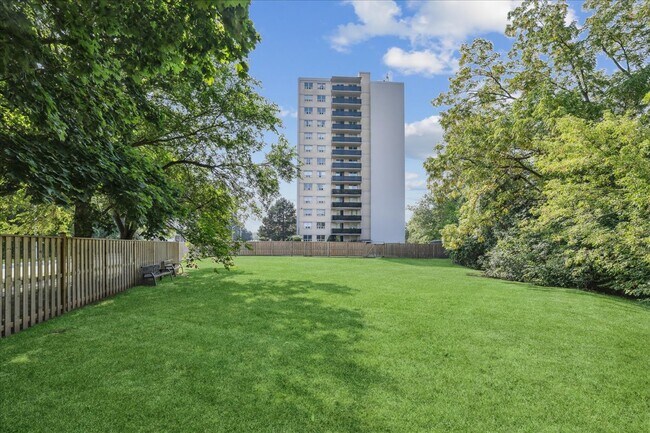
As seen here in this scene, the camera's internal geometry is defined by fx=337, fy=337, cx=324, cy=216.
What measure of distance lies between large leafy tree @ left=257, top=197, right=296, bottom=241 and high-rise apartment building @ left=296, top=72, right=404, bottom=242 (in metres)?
13.9

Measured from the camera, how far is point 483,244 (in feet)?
76.6

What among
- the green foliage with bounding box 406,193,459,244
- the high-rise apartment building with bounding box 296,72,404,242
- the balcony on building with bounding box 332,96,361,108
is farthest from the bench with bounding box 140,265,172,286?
the balcony on building with bounding box 332,96,361,108

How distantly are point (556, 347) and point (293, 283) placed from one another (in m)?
9.37

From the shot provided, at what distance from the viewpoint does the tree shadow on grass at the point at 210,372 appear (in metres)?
3.43

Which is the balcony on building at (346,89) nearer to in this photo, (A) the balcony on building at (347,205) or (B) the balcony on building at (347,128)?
(B) the balcony on building at (347,128)

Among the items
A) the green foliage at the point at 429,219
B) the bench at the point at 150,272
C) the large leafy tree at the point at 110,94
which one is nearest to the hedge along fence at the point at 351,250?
the green foliage at the point at 429,219

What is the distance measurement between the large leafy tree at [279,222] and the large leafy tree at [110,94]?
57508 millimetres

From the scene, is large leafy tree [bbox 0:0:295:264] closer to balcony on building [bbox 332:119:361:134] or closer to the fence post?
the fence post

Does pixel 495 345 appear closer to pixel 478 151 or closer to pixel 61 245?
pixel 61 245

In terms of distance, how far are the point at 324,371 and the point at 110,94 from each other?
659cm

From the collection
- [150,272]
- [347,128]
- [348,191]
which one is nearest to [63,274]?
[150,272]

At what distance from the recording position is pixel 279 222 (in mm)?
73312

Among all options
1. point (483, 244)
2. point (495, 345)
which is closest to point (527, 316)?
point (495, 345)

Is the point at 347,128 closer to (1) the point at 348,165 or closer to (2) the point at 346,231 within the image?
(1) the point at 348,165
